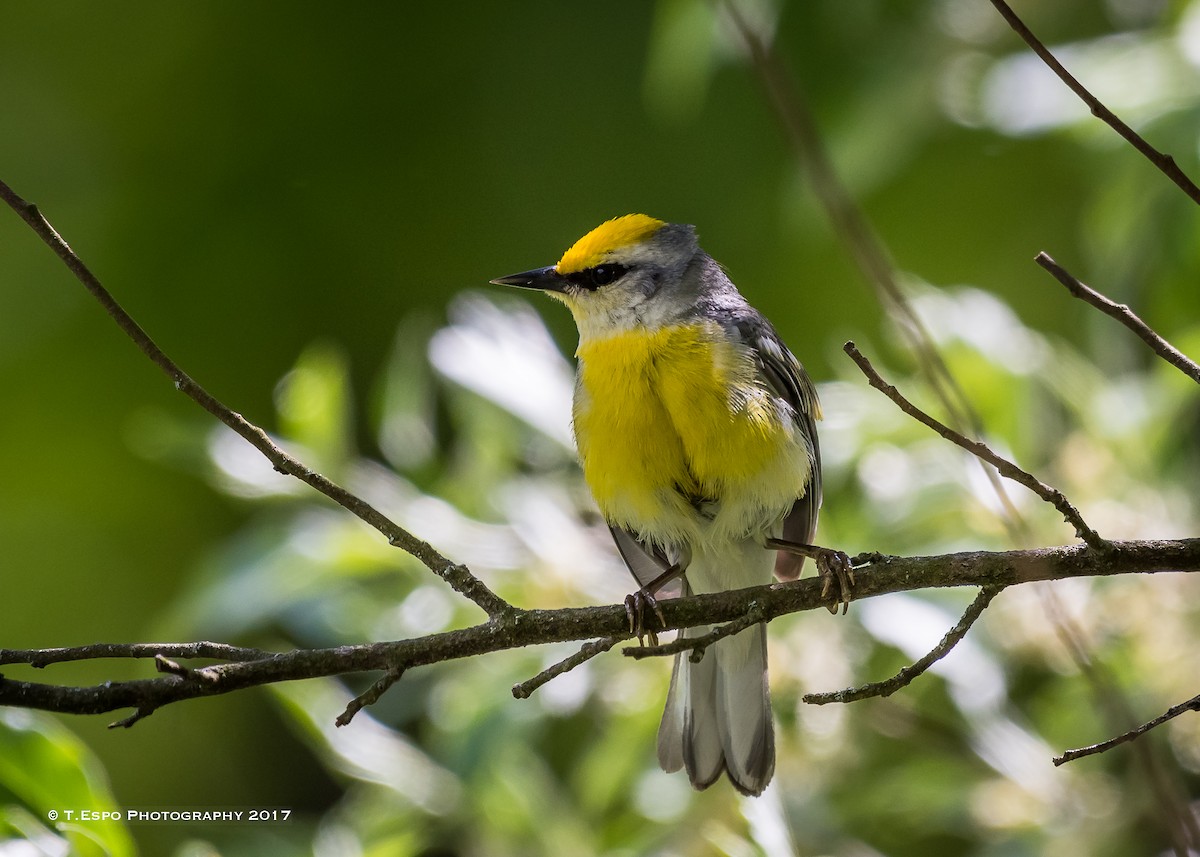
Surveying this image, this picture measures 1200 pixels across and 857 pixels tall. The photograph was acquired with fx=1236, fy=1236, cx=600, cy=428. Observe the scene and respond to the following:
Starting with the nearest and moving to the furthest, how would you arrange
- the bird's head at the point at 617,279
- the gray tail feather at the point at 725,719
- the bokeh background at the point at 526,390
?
1. the gray tail feather at the point at 725,719
2. the bokeh background at the point at 526,390
3. the bird's head at the point at 617,279

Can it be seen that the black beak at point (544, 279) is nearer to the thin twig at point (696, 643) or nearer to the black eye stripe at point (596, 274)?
the black eye stripe at point (596, 274)

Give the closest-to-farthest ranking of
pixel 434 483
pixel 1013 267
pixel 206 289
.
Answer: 1. pixel 434 483
2. pixel 1013 267
3. pixel 206 289

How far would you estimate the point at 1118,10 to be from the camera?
3.88m

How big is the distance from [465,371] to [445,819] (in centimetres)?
115

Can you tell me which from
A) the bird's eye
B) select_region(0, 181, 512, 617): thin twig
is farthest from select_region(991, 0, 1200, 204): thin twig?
the bird's eye

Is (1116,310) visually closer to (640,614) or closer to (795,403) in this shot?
(640,614)

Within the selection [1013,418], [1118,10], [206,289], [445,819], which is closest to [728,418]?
[1013,418]

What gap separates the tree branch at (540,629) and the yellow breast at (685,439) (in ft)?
2.33

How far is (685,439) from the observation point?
9.14 feet

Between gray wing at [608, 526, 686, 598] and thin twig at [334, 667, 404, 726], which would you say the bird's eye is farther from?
thin twig at [334, 667, 404, 726]

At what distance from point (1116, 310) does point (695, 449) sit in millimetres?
1271

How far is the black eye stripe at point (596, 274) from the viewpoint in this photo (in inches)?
128

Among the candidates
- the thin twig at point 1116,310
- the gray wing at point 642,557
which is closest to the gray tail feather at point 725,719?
the gray wing at point 642,557

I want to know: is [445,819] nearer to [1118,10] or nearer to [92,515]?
[1118,10]
